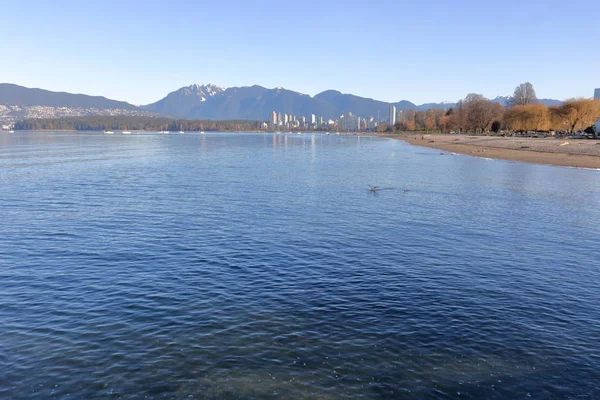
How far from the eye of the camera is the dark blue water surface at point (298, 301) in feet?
45.2

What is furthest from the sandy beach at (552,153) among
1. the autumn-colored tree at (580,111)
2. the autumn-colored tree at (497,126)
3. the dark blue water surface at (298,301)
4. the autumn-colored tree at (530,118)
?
the autumn-colored tree at (497,126)

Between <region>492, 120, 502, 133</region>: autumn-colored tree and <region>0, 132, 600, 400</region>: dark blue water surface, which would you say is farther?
<region>492, 120, 502, 133</region>: autumn-colored tree

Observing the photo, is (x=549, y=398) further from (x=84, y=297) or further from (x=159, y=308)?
(x=84, y=297)

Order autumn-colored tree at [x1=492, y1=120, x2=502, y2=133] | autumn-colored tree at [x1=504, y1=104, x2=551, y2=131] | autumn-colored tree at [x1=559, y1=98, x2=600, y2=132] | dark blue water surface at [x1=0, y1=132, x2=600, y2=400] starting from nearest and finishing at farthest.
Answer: dark blue water surface at [x1=0, y1=132, x2=600, y2=400] < autumn-colored tree at [x1=559, y1=98, x2=600, y2=132] < autumn-colored tree at [x1=504, y1=104, x2=551, y2=131] < autumn-colored tree at [x1=492, y1=120, x2=502, y2=133]

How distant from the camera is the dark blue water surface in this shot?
45.2 ft

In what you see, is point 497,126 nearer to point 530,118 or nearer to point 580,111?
point 530,118

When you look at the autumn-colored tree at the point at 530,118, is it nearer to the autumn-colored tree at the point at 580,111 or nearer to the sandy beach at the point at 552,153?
the autumn-colored tree at the point at 580,111

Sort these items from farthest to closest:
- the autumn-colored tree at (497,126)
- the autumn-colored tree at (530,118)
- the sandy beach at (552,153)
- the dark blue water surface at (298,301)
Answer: the autumn-colored tree at (497,126)
the autumn-colored tree at (530,118)
the sandy beach at (552,153)
the dark blue water surface at (298,301)

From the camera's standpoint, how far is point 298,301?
19734 mm

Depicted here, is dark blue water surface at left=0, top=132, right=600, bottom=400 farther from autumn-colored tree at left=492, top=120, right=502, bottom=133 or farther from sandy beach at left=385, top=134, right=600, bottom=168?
autumn-colored tree at left=492, top=120, right=502, bottom=133

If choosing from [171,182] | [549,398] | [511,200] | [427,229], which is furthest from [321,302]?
[171,182]

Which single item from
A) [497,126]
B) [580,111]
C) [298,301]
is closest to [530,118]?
[580,111]

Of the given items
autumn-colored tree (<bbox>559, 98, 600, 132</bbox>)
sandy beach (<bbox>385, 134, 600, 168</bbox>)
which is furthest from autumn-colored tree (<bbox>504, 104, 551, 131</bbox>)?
sandy beach (<bbox>385, 134, 600, 168</bbox>)

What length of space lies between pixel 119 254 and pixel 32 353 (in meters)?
12.0
